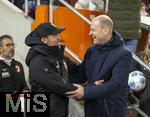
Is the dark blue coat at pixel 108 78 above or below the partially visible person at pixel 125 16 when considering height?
below

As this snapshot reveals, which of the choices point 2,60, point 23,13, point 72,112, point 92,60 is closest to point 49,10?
point 23,13

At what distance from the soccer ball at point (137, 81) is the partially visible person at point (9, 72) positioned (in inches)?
58.2

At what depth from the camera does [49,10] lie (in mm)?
6977

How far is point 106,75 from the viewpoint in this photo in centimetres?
483

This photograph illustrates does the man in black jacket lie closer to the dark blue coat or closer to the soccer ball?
the dark blue coat

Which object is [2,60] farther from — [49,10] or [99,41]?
[99,41]

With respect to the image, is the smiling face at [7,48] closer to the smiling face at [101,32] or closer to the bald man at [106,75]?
the bald man at [106,75]

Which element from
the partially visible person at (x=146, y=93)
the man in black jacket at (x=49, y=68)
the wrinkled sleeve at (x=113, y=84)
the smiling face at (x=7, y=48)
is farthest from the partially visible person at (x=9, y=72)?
the wrinkled sleeve at (x=113, y=84)

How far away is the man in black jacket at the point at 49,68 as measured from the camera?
4746mm

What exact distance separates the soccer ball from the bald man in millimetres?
976

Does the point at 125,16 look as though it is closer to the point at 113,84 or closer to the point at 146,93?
the point at 146,93

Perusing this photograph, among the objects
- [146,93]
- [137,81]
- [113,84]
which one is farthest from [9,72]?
[113,84]

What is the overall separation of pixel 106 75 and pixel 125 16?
2.12 metres

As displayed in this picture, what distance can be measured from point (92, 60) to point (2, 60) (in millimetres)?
2003
